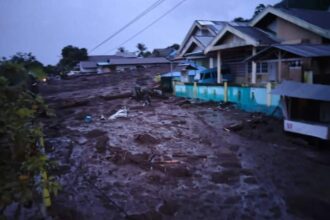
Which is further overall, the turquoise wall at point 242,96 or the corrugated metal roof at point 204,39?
the corrugated metal roof at point 204,39

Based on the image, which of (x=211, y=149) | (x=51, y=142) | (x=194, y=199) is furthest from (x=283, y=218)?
(x=51, y=142)

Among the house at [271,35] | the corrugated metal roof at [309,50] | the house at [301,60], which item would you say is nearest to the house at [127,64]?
the house at [271,35]

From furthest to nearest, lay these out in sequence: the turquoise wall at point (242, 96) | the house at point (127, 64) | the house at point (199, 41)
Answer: the house at point (127, 64)
the house at point (199, 41)
the turquoise wall at point (242, 96)

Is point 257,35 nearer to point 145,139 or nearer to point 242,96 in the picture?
point 242,96

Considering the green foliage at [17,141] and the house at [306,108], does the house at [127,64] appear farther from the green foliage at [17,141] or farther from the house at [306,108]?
the green foliage at [17,141]

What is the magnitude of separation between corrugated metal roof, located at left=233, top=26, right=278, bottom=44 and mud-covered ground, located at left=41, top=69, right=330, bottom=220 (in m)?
6.09

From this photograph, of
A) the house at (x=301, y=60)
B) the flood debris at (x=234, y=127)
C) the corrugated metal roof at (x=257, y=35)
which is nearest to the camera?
the house at (x=301, y=60)

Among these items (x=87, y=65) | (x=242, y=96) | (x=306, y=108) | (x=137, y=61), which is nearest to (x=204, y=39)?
(x=242, y=96)

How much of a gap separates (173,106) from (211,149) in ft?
28.7

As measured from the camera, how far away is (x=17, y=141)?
7.18 ft

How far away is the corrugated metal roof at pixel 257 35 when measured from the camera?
54.7 ft

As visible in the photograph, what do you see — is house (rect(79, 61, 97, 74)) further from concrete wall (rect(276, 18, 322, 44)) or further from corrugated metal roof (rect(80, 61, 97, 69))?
concrete wall (rect(276, 18, 322, 44))

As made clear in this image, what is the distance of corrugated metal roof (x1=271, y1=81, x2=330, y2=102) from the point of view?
798cm

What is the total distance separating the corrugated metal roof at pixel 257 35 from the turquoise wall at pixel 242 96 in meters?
3.87
